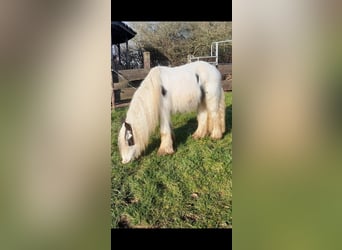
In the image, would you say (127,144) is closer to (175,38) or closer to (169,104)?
(169,104)

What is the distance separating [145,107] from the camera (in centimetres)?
282

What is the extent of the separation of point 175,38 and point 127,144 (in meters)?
1.02

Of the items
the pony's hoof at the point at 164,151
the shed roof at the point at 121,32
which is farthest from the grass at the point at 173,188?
the shed roof at the point at 121,32

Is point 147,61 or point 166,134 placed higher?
point 147,61

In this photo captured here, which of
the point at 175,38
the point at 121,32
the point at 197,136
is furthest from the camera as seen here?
the point at 197,136

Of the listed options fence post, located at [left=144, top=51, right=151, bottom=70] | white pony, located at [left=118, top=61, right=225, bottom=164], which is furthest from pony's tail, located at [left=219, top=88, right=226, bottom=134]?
fence post, located at [left=144, top=51, right=151, bottom=70]

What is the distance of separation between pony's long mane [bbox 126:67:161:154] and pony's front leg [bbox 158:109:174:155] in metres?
0.06

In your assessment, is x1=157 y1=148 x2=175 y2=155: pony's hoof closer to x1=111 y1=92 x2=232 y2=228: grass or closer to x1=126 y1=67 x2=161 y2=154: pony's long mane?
x1=111 y1=92 x2=232 y2=228: grass

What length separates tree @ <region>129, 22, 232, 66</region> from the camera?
264 centimetres

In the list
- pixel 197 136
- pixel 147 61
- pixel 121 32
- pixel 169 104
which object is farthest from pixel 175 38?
pixel 197 136

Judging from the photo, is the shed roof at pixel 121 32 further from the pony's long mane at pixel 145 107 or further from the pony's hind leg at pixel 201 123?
the pony's hind leg at pixel 201 123

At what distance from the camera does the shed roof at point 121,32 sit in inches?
98.3
